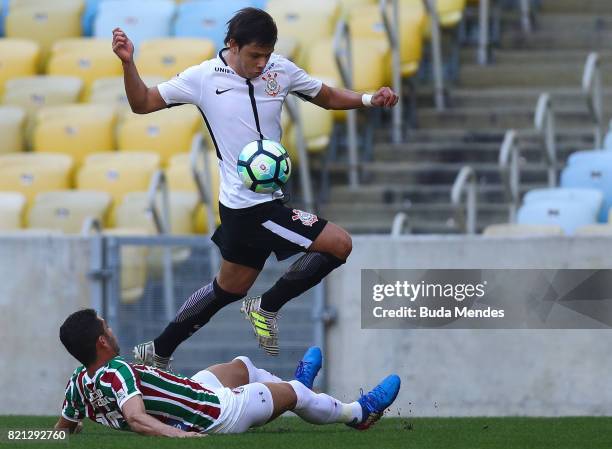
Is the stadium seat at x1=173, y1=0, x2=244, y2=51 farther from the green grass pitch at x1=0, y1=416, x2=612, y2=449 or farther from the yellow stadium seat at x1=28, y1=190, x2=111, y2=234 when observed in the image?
the green grass pitch at x1=0, y1=416, x2=612, y2=449

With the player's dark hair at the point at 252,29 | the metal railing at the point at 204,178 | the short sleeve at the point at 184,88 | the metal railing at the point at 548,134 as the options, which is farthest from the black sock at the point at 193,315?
the metal railing at the point at 548,134

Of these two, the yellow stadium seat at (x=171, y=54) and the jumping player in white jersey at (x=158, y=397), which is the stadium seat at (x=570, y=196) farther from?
the jumping player in white jersey at (x=158, y=397)

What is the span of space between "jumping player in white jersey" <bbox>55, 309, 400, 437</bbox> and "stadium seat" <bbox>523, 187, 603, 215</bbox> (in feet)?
16.2

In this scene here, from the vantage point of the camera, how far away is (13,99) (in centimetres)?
1557

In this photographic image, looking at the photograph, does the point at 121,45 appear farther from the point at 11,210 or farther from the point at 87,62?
the point at 87,62

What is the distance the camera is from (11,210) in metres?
13.7

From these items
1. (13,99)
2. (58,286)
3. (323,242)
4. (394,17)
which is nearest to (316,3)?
(394,17)

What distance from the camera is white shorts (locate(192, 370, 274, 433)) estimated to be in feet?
27.5

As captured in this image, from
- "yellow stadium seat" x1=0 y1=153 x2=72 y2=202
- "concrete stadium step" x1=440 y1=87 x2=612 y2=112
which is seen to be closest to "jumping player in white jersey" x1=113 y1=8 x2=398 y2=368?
"yellow stadium seat" x1=0 y1=153 x2=72 y2=202

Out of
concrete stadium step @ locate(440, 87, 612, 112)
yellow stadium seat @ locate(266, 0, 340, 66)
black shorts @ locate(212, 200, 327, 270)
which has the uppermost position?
yellow stadium seat @ locate(266, 0, 340, 66)

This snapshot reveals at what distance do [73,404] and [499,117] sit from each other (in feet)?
26.3

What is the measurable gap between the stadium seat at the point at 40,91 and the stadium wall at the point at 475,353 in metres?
4.82

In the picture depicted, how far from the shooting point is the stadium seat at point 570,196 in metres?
13.1

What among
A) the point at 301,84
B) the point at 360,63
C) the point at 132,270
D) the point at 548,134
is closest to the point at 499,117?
the point at 548,134
